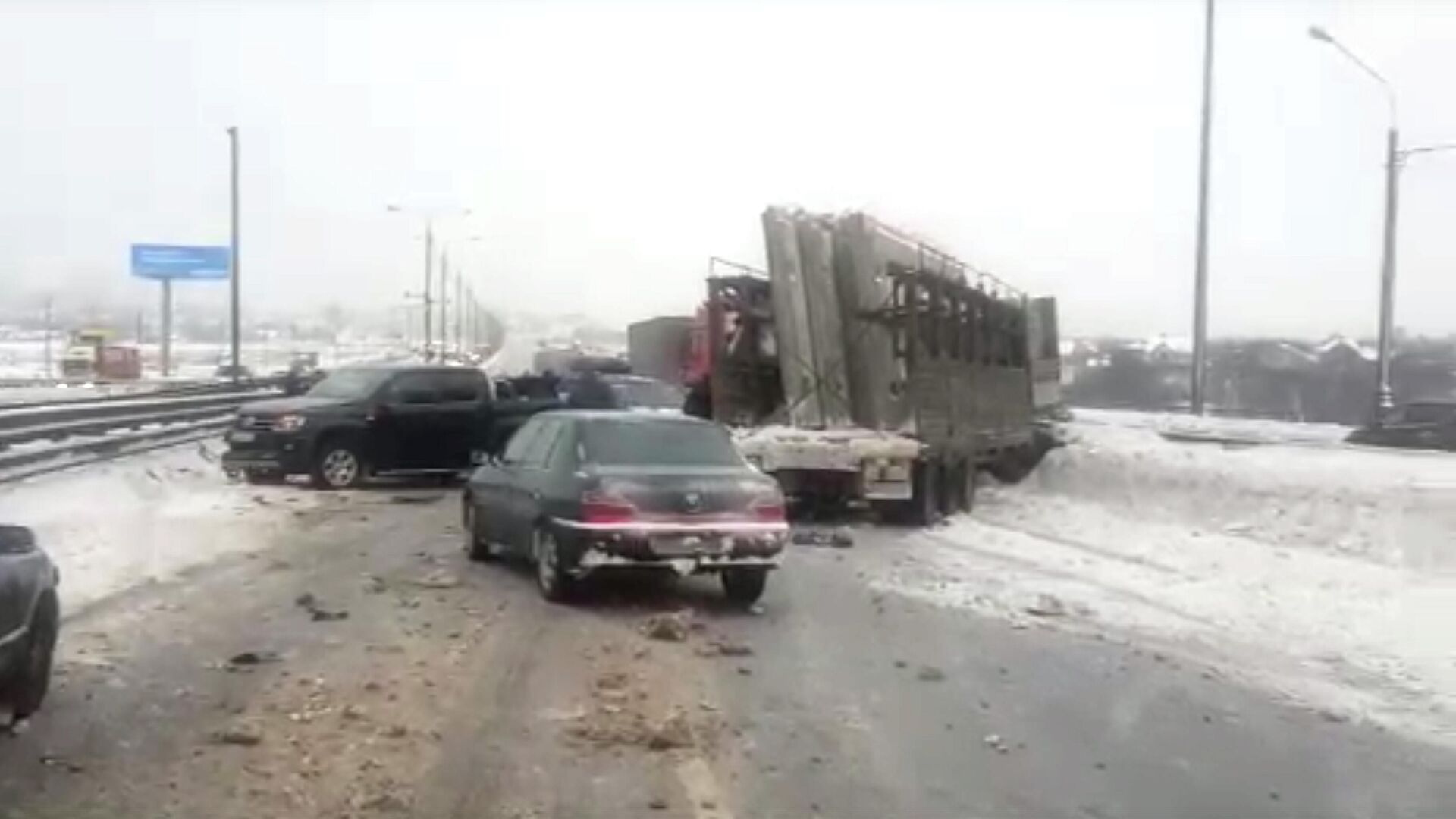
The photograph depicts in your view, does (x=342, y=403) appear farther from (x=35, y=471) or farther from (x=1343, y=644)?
(x=1343, y=644)

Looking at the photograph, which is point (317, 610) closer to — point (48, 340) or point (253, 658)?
point (253, 658)

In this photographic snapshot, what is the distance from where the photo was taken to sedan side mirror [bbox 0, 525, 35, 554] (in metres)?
8.48

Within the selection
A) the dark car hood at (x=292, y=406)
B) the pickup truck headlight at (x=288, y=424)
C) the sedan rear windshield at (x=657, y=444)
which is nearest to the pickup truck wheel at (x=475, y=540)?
the sedan rear windshield at (x=657, y=444)

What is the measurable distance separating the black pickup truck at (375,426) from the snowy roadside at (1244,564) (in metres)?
7.34

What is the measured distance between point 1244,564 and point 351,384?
→ 1367cm

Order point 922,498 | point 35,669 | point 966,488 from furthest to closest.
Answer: point 966,488 < point 922,498 < point 35,669

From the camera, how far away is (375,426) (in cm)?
2548

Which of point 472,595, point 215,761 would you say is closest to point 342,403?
point 472,595

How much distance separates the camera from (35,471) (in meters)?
22.5

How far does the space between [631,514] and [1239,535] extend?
8938 millimetres

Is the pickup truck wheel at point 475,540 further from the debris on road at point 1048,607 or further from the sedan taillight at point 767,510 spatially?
the debris on road at point 1048,607

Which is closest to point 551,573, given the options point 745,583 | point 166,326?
point 745,583

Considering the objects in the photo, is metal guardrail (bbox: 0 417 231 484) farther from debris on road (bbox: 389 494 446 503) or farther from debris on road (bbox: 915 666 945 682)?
debris on road (bbox: 915 666 945 682)

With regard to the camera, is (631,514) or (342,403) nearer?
(631,514)
